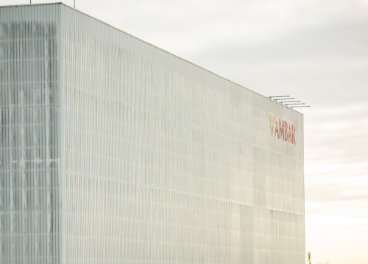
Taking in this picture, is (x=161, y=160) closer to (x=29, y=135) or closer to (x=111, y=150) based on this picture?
(x=111, y=150)

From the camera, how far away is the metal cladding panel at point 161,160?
61.9 metres

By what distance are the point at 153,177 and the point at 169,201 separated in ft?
12.9

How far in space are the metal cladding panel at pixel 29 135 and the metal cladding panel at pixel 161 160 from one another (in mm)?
1065

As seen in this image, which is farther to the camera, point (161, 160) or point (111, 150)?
point (161, 160)

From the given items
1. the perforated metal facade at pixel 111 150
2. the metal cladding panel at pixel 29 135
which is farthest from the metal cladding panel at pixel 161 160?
the metal cladding panel at pixel 29 135

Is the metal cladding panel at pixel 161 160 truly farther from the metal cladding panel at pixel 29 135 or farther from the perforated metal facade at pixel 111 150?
the metal cladding panel at pixel 29 135

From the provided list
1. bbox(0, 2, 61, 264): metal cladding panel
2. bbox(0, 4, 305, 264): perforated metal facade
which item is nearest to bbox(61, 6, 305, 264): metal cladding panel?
bbox(0, 4, 305, 264): perforated metal facade

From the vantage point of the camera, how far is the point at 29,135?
6031cm

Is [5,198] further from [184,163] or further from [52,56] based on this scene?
[184,163]

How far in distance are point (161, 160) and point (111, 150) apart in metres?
9.05

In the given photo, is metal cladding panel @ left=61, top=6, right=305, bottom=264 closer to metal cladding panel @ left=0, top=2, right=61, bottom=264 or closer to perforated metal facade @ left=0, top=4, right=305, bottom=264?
A: perforated metal facade @ left=0, top=4, right=305, bottom=264

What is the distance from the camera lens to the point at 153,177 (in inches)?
2852

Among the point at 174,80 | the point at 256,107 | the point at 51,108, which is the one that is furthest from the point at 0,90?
the point at 256,107

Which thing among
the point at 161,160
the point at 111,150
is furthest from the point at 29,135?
the point at 161,160
